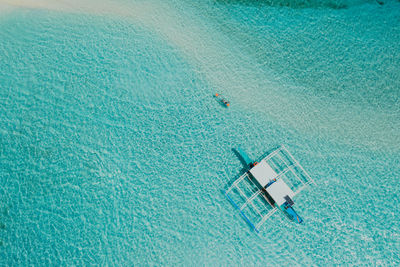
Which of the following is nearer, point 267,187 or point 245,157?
point 267,187

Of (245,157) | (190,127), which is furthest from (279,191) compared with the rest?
(190,127)

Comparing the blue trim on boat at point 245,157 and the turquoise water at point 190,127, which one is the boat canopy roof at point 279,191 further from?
the blue trim on boat at point 245,157

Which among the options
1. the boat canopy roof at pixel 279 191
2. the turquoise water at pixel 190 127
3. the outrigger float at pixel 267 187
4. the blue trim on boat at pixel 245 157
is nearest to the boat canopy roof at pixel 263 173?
the outrigger float at pixel 267 187

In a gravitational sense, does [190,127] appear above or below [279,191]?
above

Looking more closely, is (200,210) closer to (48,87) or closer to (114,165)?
(114,165)

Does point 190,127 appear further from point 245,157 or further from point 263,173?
point 263,173

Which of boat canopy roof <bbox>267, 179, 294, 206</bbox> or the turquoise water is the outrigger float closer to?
boat canopy roof <bbox>267, 179, 294, 206</bbox>

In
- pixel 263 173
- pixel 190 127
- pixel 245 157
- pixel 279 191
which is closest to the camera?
pixel 279 191
